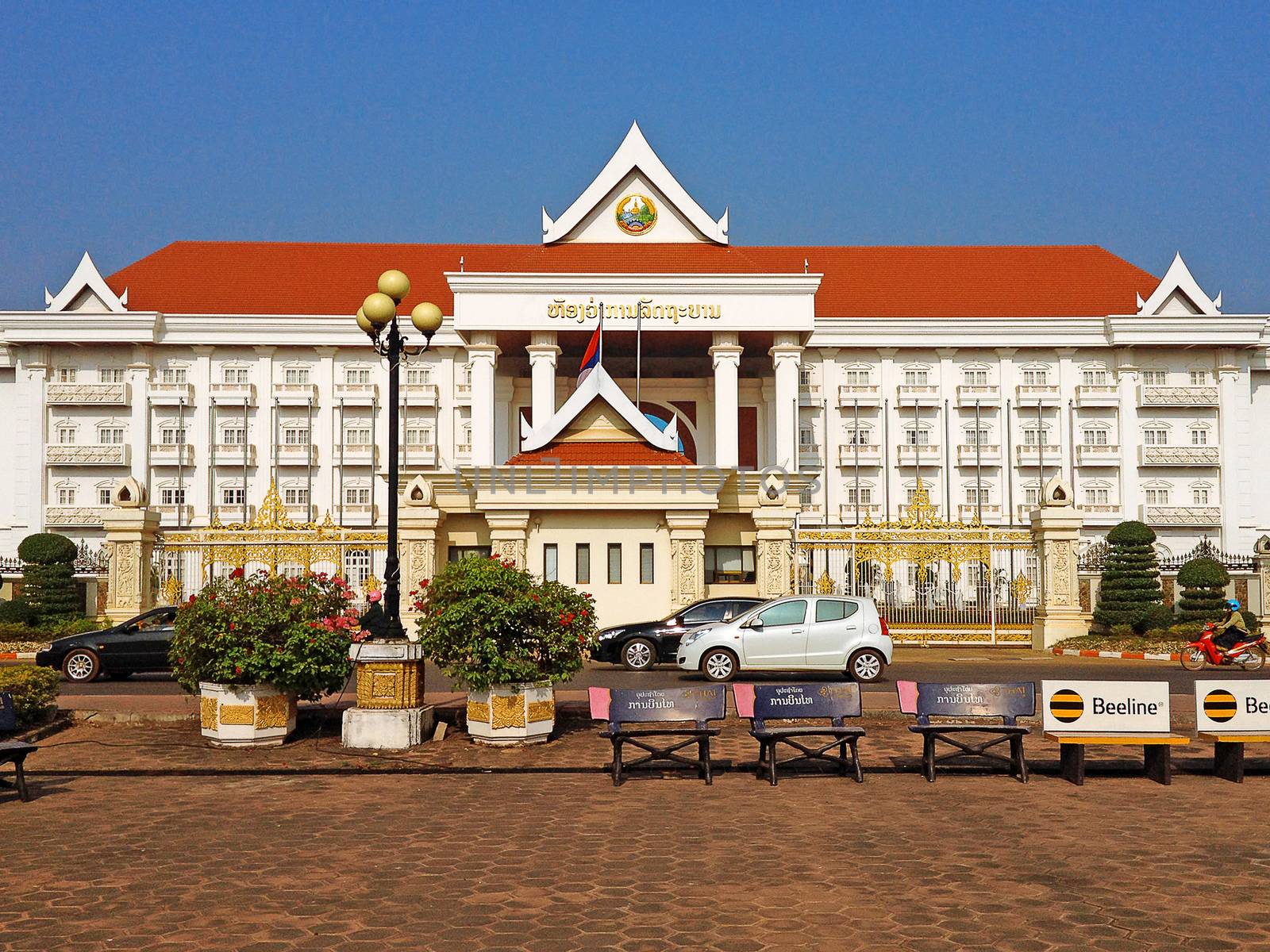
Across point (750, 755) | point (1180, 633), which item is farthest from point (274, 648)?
point (1180, 633)

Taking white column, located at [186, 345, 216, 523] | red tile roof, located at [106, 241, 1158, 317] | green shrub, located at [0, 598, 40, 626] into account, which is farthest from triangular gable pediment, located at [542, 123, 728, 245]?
green shrub, located at [0, 598, 40, 626]

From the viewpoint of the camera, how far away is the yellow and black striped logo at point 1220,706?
39.5ft

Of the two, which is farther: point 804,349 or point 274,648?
point 804,349

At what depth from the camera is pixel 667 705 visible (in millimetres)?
12172

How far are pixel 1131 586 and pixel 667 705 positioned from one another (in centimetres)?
2299

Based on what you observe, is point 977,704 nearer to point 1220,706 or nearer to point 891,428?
point 1220,706

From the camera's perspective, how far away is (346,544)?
96.7 feet

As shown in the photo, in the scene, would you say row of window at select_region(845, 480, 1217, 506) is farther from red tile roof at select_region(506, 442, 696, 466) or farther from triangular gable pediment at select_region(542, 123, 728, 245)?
red tile roof at select_region(506, 442, 696, 466)

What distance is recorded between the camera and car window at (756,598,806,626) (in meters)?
21.2

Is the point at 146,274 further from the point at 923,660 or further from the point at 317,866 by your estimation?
the point at 317,866

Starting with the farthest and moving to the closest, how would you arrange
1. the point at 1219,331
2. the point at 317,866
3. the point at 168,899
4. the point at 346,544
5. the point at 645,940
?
1. the point at 1219,331
2. the point at 346,544
3. the point at 317,866
4. the point at 168,899
5. the point at 645,940

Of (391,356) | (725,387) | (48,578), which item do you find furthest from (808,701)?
(725,387)

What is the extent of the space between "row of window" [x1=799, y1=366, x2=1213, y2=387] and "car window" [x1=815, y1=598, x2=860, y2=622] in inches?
1417

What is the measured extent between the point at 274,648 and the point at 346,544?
1576cm
